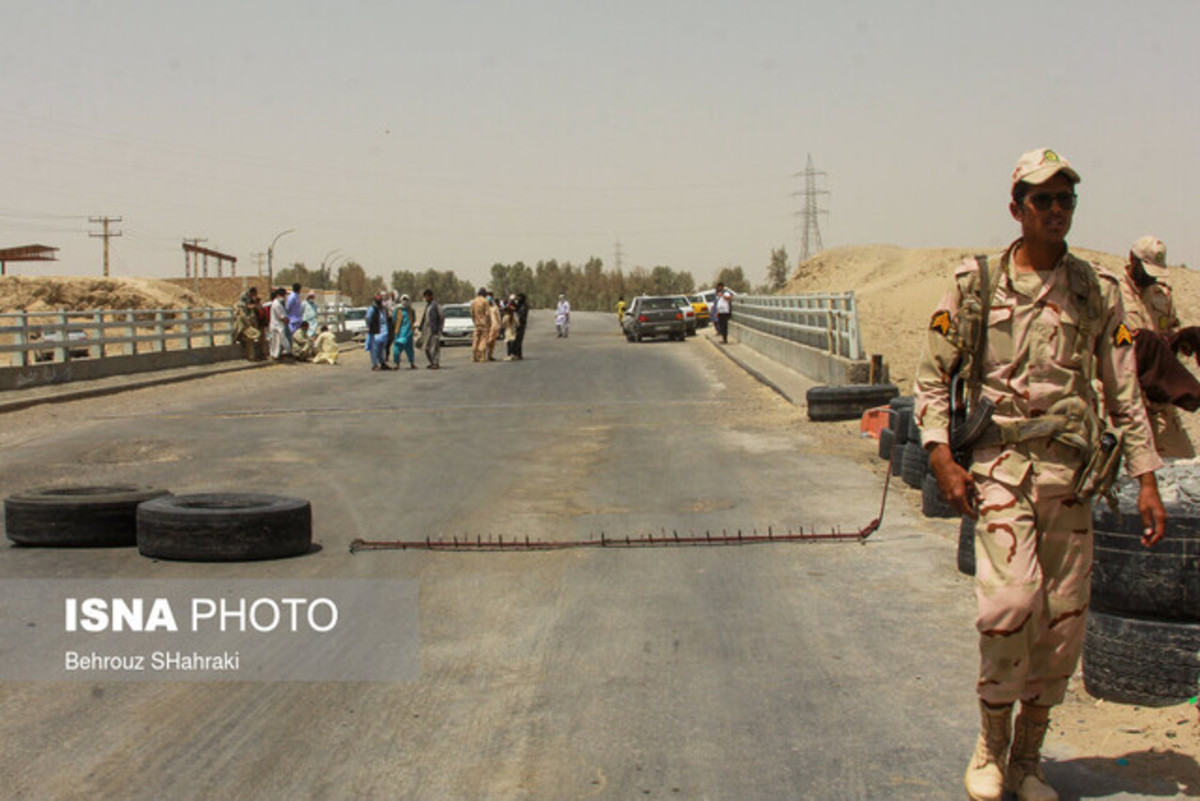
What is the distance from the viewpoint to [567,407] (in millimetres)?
19688

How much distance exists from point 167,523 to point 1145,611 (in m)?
5.71

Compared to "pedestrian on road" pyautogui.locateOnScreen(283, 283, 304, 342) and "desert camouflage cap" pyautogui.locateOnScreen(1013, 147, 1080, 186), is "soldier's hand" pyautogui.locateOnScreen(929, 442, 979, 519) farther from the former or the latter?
"pedestrian on road" pyautogui.locateOnScreen(283, 283, 304, 342)

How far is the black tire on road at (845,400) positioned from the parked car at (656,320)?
31861mm

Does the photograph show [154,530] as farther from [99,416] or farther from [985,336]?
[99,416]

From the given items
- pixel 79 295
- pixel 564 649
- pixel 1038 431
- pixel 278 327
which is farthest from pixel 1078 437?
pixel 79 295

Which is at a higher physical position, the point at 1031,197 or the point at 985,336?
the point at 1031,197

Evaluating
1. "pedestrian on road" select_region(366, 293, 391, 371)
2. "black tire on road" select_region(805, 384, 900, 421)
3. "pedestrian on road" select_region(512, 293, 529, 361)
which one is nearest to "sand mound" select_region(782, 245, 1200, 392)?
"black tire on road" select_region(805, 384, 900, 421)

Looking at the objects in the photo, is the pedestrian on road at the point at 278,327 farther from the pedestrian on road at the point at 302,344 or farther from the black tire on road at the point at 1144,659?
the black tire on road at the point at 1144,659

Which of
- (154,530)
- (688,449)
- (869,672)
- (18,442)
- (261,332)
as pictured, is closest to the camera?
(869,672)

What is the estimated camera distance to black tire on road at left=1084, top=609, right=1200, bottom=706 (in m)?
4.91

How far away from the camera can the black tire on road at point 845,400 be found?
16.4 meters

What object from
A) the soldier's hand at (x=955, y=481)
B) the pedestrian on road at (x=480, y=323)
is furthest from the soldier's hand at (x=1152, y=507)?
the pedestrian on road at (x=480, y=323)

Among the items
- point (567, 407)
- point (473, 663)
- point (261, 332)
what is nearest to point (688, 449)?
point (567, 407)

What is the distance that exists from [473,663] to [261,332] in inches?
1150
